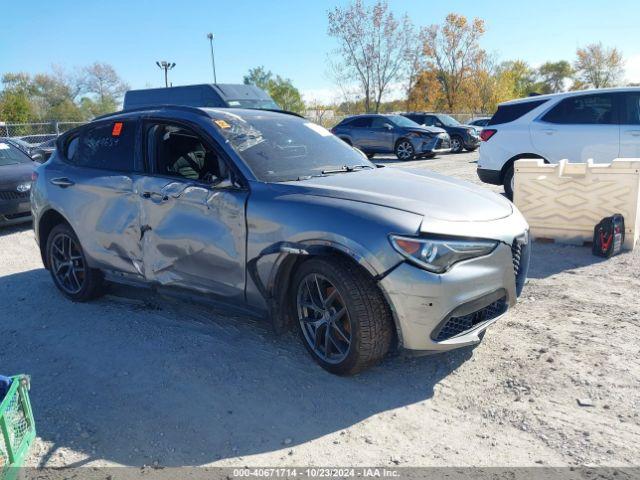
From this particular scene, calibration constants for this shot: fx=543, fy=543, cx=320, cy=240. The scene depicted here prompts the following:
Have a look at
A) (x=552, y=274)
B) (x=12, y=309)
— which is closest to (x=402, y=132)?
(x=552, y=274)

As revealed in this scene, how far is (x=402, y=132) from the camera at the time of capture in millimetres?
18766

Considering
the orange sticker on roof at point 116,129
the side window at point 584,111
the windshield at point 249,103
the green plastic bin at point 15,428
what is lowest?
the green plastic bin at point 15,428

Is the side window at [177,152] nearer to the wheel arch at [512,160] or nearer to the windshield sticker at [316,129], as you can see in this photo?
the windshield sticker at [316,129]

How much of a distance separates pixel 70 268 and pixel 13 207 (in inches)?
166

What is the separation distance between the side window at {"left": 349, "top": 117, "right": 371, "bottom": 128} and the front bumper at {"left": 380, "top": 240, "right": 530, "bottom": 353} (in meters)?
16.8

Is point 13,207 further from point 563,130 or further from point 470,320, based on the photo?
point 563,130

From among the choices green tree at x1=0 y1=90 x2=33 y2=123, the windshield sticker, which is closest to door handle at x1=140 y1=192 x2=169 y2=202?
the windshield sticker

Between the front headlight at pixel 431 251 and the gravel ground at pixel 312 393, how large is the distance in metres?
0.81

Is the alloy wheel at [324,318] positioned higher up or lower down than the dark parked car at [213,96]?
lower down

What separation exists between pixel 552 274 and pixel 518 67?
6708cm

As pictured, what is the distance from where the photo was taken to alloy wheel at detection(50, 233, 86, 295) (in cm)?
502

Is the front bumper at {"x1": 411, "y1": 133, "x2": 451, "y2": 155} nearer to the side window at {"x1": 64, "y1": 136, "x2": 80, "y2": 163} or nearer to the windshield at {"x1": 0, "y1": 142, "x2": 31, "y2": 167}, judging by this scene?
the windshield at {"x1": 0, "y1": 142, "x2": 31, "y2": 167}

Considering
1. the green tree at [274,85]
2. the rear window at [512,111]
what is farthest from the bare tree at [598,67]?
the rear window at [512,111]

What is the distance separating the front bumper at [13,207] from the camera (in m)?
8.37
